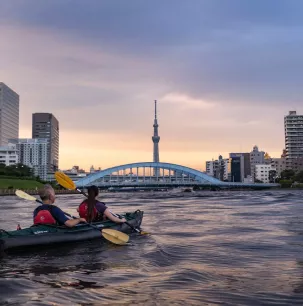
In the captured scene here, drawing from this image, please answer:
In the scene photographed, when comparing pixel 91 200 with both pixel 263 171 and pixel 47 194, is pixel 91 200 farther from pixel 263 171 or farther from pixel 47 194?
pixel 263 171

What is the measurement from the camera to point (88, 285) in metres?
6.66

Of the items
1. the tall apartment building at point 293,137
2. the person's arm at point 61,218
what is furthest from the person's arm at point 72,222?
the tall apartment building at point 293,137

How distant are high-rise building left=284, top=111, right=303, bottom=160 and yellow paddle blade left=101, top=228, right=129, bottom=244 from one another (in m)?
188

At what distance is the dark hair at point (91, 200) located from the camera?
1127 centimetres

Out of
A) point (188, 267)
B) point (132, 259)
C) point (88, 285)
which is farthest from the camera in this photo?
point (132, 259)

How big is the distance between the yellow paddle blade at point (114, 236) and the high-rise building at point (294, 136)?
7399 inches

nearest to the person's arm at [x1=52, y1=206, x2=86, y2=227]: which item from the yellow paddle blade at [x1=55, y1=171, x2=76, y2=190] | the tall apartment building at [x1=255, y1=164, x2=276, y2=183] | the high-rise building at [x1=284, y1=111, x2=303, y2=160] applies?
the yellow paddle blade at [x1=55, y1=171, x2=76, y2=190]

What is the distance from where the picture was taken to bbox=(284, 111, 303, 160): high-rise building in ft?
615

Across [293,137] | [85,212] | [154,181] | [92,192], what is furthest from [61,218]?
[293,137]

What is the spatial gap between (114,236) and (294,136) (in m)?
190

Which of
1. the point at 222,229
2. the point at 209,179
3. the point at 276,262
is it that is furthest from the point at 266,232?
the point at 209,179

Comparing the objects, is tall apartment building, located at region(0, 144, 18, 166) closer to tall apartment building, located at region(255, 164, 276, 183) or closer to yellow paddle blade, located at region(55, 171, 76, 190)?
tall apartment building, located at region(255, 164, 276, 183)

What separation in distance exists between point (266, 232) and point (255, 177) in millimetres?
190512

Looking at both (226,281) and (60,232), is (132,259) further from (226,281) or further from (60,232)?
(226,281)
